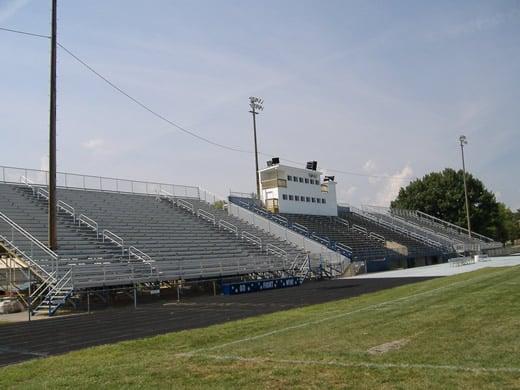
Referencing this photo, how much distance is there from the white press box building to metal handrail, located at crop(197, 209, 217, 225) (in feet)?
26.7

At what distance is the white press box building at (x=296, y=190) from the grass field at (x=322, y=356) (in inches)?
1319

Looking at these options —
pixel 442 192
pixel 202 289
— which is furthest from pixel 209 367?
pixel 442 192

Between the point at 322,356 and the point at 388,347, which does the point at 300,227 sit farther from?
the point at 322,356

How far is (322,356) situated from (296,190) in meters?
40.7

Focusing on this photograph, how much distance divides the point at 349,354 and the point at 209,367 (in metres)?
2.02

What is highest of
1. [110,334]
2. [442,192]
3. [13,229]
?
[442,192]

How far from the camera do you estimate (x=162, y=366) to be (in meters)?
7.90

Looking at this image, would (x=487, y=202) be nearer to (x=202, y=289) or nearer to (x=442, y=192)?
(x=442, y=192)

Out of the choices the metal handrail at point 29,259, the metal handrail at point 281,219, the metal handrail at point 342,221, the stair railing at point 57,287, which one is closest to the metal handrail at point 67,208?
the metal handrail at point 29,259

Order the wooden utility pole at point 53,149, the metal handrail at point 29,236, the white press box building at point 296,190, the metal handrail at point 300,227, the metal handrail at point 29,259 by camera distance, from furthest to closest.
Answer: the white press box building at point 296,190
the metal handrail at point 300,227
the wooden utility pole at point 53,149
the metal handrail at point 29,236
the metal handrail at point 29,259

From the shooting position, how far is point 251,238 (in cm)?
3719

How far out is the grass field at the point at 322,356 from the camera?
6.40 m

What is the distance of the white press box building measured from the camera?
45.9 meters

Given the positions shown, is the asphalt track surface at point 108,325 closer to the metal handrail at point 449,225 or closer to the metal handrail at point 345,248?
the metal handrail at point 345,248
